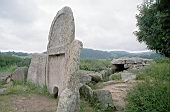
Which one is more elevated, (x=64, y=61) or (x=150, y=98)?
(x=64, y=61)

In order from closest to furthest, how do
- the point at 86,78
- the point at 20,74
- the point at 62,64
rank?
1. the point at 62,64
2. the point at 86,78
3. the point at 20,74

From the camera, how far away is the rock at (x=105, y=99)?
8086mm

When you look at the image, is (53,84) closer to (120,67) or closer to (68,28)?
(68,28)

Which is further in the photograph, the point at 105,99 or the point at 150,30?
the point at 150,30

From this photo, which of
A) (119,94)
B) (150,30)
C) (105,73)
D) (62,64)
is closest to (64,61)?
(62,64)

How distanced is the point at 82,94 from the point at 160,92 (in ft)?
8.94

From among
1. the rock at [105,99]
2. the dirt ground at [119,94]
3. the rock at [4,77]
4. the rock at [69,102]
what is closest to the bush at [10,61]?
the rock at [4,77]

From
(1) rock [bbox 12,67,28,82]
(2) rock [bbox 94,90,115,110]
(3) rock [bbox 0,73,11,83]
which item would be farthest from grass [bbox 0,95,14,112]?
(3) rock [bbox 0,73,11,83]

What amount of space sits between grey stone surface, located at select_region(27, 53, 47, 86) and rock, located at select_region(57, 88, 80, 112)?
3622mm

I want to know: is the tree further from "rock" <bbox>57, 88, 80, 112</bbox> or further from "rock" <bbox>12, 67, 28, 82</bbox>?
"rock" <bbox>57, 88, 80, 112</bbox>

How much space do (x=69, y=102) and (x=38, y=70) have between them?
4749 millimetres

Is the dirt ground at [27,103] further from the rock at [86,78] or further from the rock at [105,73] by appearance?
the rock at [105,73]

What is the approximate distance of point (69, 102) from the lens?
7.19 m

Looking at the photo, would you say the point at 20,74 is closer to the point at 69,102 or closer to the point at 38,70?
the point at 38,70
